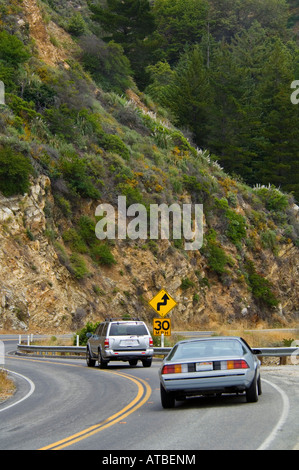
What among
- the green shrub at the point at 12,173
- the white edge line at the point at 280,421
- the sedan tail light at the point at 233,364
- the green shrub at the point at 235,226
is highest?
the green shrub at the point at 12,173

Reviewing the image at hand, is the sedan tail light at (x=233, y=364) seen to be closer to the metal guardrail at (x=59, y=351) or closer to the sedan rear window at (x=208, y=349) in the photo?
the sedan rear window at (x=208, y=349)

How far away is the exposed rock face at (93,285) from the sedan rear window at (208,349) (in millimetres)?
26565

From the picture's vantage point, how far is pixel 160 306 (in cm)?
2836

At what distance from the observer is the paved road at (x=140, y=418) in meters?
9.10

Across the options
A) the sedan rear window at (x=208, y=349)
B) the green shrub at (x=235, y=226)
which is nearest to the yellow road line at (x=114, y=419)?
the sedan rear window at (x=208, y=349)

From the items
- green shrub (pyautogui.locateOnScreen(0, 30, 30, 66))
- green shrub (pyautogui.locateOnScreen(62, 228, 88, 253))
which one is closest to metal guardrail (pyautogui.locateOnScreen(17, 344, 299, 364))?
green shrub (pyautogui.locateOnScreen(62, 228, 88, 253))

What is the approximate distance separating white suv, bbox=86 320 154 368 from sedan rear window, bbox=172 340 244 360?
31.3ft

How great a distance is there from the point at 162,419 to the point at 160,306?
672 inches

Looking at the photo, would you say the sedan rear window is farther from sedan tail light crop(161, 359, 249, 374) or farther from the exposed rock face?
the exposed rock face

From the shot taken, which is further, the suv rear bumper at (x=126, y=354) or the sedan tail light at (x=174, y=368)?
the suv rear bumper at (x=126, y=354)

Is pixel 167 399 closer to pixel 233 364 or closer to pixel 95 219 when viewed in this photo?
pixel 233 364

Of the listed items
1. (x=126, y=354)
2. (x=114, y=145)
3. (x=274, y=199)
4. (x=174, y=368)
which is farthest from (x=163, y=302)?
(x=274, y=199)

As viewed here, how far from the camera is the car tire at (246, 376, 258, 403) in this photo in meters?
12.4

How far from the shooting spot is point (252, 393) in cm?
1243
